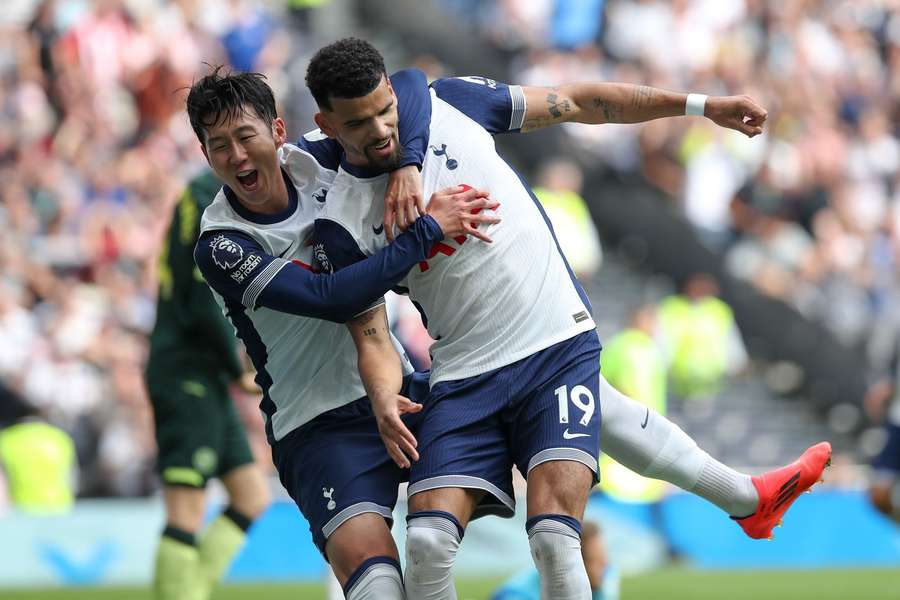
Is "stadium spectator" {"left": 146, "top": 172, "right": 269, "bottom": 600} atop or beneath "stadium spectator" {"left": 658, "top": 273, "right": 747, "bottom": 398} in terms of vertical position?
atop

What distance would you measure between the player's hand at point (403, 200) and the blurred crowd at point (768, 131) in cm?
1261

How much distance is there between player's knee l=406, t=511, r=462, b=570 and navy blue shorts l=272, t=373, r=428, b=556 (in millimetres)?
349

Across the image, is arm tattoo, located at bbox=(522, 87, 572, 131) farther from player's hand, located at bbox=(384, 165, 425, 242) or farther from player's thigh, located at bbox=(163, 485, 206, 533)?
player's thigh, located at bbox=(163, 485, 206, 533)

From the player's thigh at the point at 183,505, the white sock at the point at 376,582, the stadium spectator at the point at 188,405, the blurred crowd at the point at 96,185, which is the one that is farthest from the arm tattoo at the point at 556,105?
the blurred crowd at the point at 96,185

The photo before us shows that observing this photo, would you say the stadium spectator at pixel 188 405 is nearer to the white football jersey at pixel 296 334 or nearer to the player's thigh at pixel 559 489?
the white football jersey at pixel 296 334

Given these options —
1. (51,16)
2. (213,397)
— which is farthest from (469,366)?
(51,16)

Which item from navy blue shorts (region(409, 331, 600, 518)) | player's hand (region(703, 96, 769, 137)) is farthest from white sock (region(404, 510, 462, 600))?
player's hand (region(703, 96, 769, 137))

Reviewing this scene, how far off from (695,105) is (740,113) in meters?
0.22

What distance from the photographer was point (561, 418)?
5.77 m

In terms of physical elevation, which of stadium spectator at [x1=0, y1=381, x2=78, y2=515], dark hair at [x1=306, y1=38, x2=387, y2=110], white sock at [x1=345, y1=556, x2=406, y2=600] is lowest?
stadium spectator at [x1=0, y1=381, x2=78, y2=515]

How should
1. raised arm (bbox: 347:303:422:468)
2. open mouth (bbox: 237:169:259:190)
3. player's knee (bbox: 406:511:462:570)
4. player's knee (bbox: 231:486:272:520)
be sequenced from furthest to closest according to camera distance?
player's knee (bbox: 231:486:272:520)
open mouth (bbox: 237:169:259:190)
raised arm (bbox: 347:303:422:468)
player's knee (bbox: 406:511:462:570)

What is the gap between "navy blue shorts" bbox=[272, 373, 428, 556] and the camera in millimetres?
5922

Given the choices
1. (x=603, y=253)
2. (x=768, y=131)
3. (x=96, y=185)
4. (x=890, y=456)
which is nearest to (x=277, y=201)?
(x=890, y=456)

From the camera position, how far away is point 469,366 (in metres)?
5.88
